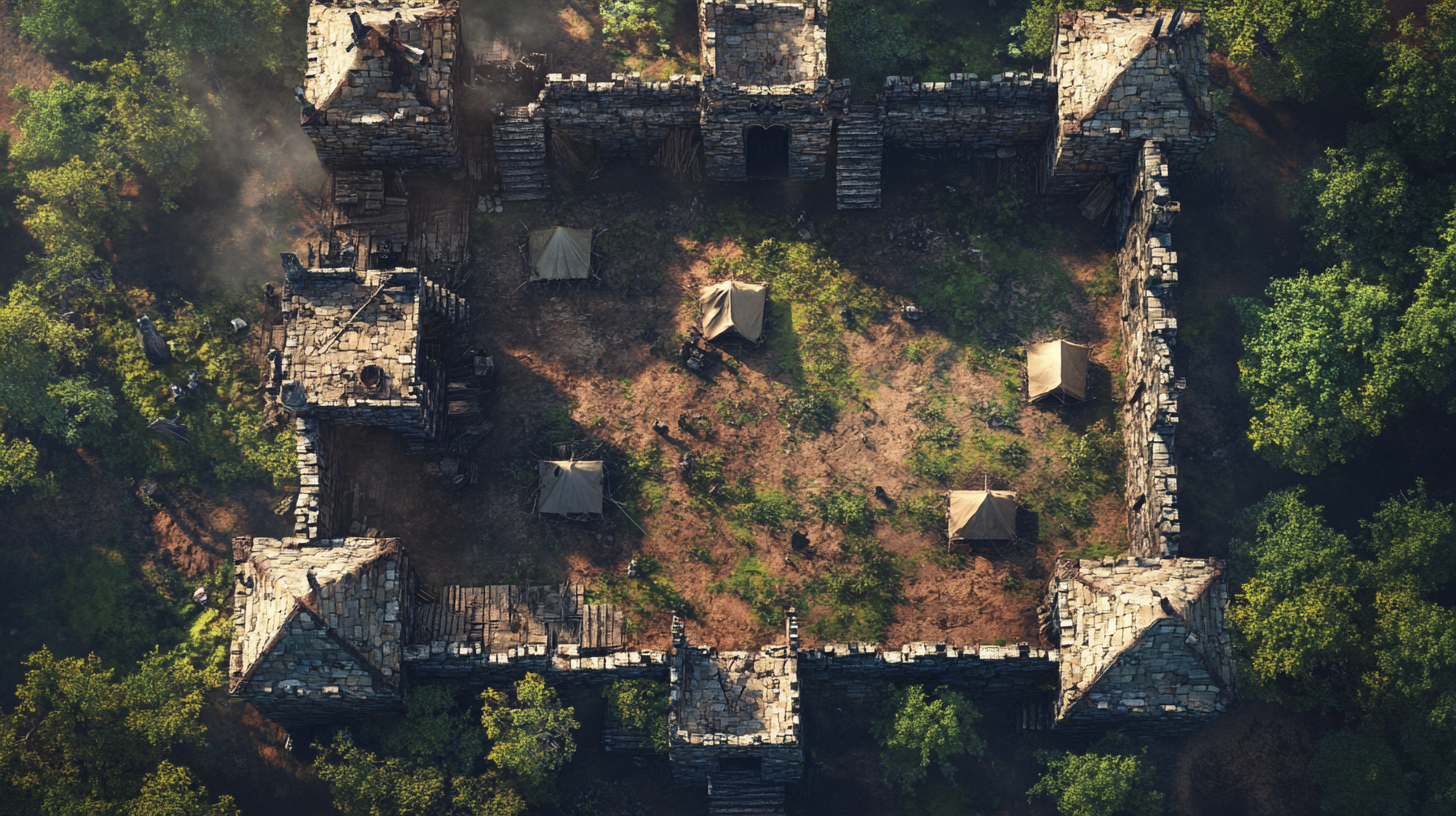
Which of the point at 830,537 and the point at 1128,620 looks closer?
the point at 1128,620

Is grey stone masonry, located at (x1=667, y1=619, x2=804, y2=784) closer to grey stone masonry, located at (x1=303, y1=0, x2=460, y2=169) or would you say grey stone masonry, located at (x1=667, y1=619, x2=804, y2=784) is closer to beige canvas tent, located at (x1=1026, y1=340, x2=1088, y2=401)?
beige canvas tent, located at (x1=1026, y1=340, x2=1088, y2=401)

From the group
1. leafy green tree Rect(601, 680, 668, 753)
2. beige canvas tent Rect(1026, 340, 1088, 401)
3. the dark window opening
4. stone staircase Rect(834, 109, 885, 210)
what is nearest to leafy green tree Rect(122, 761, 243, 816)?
leafy green tree Rect(601, 680, 668, 753)

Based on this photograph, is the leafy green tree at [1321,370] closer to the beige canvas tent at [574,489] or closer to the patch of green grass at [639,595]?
the patch of green grass at [639,595]

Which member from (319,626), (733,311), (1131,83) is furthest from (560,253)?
(1131,83)

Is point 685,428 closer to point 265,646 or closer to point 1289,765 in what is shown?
point 265,646

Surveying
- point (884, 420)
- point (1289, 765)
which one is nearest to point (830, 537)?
point (884, 420)

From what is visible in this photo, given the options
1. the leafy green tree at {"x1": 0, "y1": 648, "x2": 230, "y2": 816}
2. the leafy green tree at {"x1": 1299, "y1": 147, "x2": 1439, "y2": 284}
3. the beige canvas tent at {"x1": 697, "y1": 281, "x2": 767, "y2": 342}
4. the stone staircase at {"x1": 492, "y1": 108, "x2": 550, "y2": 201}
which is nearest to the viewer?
the leafy green tree at {"x1": 0, "y1": 648, "x2": 230, "y2": 816}

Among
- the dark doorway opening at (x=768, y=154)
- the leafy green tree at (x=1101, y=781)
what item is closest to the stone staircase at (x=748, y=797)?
the leafy green tree at (x=1101, y=781)

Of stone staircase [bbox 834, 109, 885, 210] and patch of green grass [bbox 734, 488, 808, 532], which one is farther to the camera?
stone staircase [bbox 834, 109, 885, 210]
